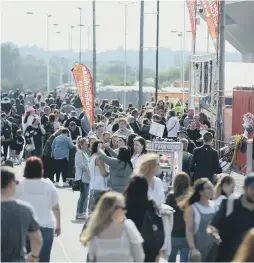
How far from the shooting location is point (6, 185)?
9.38 metres

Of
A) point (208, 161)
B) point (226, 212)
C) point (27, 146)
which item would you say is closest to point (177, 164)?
point (208, 161)

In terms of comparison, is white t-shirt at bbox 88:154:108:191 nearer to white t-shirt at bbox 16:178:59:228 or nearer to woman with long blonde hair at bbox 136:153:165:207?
woman with long blonde hair at bbox 136:153:165:207

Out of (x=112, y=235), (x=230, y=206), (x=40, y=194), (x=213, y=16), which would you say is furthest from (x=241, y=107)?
(x=112, y=235)

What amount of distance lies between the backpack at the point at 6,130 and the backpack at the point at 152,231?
18.1 meters

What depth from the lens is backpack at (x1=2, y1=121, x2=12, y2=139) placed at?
2857 centimetres

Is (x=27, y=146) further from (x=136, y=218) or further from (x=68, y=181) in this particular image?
(x=136, y=218)

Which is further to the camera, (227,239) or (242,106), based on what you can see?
(242,106)

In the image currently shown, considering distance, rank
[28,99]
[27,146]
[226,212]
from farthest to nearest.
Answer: [28,99], [27,146], [226,212]

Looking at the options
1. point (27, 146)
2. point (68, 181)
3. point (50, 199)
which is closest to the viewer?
point (50, 199)

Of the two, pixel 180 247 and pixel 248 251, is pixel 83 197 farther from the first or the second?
pixel 248 251

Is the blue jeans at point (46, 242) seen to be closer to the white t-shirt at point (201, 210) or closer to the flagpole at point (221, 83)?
the white t-shirt at point (201, 210)

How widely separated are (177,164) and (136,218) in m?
7.42

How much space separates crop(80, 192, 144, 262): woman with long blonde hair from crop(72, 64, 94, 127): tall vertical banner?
20.3 meters

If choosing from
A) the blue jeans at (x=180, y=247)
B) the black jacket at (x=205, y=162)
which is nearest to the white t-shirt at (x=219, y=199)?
the blue jeans at (x=180, y=247)
